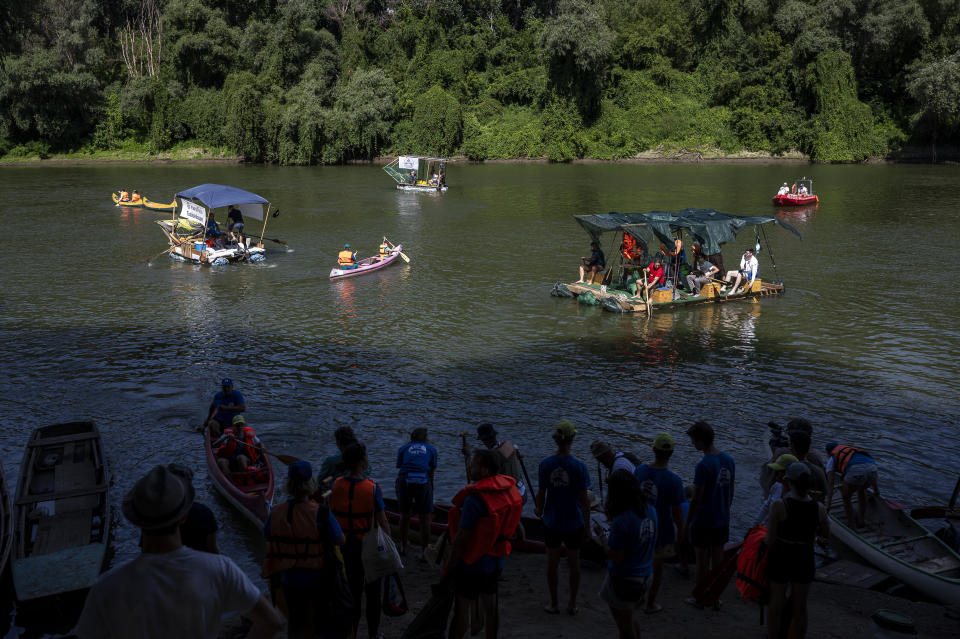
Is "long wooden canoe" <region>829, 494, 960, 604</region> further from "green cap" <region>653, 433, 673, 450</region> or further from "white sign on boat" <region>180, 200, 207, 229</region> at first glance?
"white sign on boat" <region>180, 200, 207, 229</region>

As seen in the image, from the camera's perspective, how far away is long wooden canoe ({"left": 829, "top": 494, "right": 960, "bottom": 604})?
8.11 metres

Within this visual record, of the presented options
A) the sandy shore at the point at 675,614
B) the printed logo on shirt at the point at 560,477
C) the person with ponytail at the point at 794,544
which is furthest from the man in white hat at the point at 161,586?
the person with ponytail at the point at 794,544

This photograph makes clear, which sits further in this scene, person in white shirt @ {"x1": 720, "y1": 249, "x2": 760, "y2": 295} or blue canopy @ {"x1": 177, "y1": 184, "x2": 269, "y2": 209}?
blue canopy @ {"x1": 177, "y1": 184, "x2": 269, "y2": 209}

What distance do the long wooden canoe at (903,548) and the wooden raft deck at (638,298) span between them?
40.4 feet

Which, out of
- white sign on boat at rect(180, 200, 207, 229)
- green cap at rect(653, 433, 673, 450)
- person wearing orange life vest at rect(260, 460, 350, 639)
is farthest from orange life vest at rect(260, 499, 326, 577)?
white sign on boat at rect(180, 200, 207, 229)

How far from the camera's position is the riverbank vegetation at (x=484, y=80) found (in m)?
72.4

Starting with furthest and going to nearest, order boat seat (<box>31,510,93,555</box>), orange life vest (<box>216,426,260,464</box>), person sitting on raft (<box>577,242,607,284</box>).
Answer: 1. person sitting on raft (<box>577,242,607,284</box>)
2. orange life vest (<box>216,426,260,464</box>)
3. boat seat (<box>31,510,93,555</box>)

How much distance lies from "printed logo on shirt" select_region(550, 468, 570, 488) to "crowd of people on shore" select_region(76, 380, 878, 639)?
1cm

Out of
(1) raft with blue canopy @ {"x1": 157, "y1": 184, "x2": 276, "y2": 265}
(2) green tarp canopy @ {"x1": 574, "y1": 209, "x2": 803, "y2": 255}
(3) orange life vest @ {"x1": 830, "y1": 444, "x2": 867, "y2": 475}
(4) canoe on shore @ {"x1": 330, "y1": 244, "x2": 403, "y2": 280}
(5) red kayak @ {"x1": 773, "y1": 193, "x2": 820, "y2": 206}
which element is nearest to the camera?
(3) orange life vest @ {"x1": 830, "y1": 444, "x2": 867, "y2": 475}

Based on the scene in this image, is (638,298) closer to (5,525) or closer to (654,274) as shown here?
(654,274)

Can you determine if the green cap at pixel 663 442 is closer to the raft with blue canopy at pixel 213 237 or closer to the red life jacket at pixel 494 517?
the red life jacket at pixel 494 517

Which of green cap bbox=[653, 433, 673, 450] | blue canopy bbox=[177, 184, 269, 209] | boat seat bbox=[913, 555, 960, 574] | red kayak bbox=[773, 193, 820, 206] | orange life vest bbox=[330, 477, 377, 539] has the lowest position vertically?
boat seat bbox=[913, 555, 960, 574]

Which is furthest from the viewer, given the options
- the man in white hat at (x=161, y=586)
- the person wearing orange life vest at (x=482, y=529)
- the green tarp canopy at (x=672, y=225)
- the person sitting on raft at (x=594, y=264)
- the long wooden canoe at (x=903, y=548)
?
the person sitting on raft at (x=594, y=264)

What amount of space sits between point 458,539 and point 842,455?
5854 millimetres
